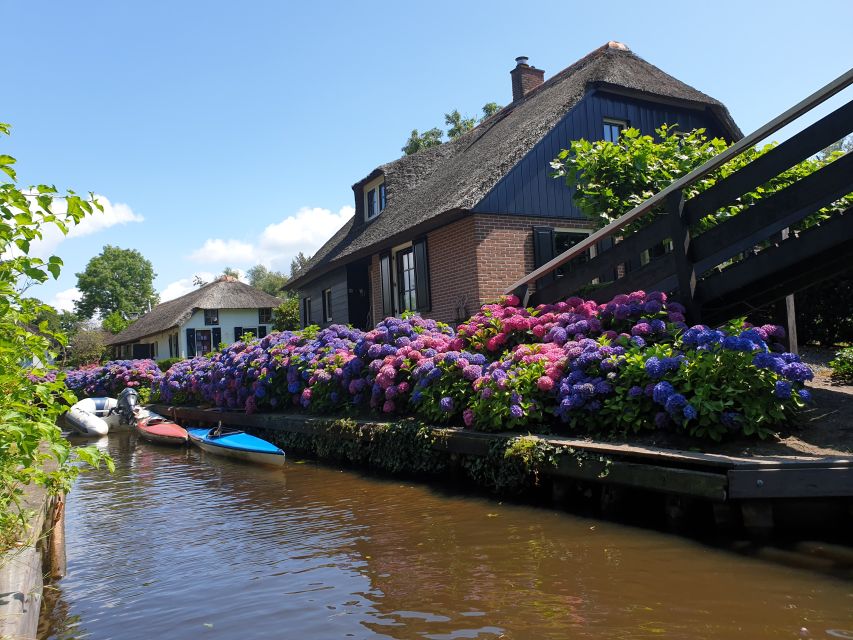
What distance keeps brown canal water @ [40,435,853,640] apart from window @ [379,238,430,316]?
8.29 meters

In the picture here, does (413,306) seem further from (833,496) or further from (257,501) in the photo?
(833,496)

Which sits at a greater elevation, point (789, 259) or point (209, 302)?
point (209, 302)

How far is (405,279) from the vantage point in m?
17.0

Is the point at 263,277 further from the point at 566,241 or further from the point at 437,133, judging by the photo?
the point at 566,241

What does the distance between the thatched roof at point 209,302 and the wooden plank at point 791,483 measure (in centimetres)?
3798

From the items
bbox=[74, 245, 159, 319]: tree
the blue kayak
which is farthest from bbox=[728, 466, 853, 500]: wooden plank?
bbox=[74, 245, 159, 319]: tree

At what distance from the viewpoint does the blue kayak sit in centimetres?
1083

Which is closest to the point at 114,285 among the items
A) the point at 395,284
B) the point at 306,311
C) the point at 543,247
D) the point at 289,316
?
the point at 289,316

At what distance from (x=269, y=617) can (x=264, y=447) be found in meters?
6.83

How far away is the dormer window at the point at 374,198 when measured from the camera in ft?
69.6

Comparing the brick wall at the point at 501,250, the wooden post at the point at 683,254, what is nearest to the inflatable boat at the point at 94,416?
the brick wall at the point at 501,250

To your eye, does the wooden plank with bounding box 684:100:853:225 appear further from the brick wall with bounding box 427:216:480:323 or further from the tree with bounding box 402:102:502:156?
the tree with bounding box 402:102:502:156

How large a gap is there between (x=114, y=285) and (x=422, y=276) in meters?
73.0

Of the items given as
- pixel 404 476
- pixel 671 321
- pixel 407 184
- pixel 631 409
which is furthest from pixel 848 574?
pixel 407 184
